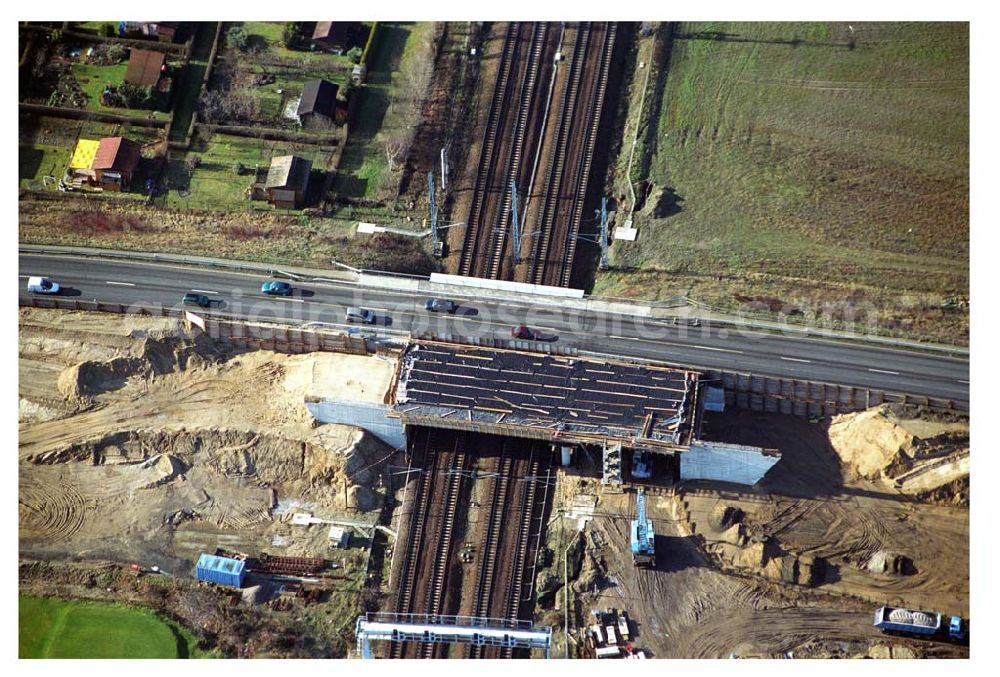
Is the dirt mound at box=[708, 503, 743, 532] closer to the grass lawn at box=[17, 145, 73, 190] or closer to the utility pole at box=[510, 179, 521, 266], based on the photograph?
the utility pole at box=[510, 179, 521, 266]

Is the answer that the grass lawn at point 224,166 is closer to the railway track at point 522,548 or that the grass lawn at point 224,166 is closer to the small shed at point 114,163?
the small shed at point 114,163

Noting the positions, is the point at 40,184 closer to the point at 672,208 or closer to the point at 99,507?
the point at 99,507

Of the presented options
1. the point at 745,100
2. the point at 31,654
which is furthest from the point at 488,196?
the point at 31,654

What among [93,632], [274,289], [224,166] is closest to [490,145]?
[224,166]

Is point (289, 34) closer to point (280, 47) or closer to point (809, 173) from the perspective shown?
point (280, 47)

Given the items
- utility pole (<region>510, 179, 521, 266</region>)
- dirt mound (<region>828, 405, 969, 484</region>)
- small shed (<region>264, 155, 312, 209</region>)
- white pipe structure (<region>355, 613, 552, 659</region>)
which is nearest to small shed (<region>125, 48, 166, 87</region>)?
small shed (<region>264, 155, 312, 209</region>)

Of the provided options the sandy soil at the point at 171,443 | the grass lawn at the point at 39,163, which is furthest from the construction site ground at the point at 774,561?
the grass lawn at the point at 39,163
